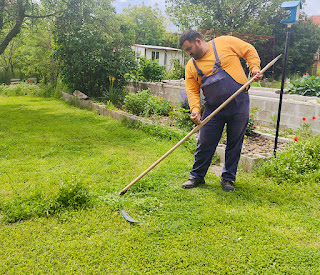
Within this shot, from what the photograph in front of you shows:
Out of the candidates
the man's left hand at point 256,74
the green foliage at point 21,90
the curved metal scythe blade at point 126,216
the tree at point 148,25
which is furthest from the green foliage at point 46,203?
the tree at point 148,25

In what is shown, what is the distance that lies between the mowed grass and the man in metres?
0.49

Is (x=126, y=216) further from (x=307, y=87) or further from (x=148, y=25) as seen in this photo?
(x=148, y=25)

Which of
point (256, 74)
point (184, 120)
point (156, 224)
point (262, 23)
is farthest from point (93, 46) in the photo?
point (262, 23)

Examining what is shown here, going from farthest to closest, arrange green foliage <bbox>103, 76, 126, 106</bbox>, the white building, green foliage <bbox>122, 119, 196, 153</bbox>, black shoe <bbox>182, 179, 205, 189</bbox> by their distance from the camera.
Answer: the white building < green foliage <bbox>103, 76, 126, 106</bbox> < green foliage <bbox>122, 119, 196, 153</bbox> < black shoe <bbox>182, 179, 205, 189</bbox>

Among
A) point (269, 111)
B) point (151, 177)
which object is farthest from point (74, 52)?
point (151, 177)

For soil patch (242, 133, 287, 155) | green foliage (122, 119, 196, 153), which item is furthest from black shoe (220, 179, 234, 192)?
green foliage (122, 119, 196, 153)

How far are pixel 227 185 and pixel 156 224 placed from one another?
1226 mm

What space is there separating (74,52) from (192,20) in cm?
1718

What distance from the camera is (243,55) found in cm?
391

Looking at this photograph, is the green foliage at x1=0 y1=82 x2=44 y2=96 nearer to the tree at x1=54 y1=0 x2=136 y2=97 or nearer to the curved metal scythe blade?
the tree at x1=54 y1=0 x2=136 y2=97

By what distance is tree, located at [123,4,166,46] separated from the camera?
50125mm

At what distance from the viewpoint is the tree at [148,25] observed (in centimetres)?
5012

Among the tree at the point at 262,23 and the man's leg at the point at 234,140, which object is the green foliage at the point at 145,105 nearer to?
the man's leg at the point at 234,140

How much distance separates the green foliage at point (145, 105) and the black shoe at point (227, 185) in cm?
434
